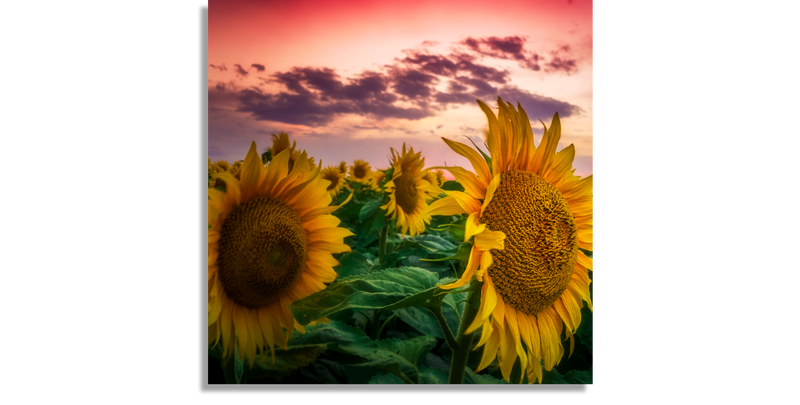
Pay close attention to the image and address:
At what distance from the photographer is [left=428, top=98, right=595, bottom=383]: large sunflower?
1137 mm

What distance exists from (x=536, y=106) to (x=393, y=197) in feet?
4.63

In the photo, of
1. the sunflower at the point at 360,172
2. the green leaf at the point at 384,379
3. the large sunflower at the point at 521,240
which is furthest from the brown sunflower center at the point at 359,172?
the large sunflower at the point at 521,240

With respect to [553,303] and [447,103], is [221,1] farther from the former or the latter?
[553,303]

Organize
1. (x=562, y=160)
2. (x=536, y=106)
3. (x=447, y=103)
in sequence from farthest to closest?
(x=447, y=103) < (x=536, y=106) < (x=562, y=160)

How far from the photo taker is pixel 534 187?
4.16 ft

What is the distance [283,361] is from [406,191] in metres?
1.66

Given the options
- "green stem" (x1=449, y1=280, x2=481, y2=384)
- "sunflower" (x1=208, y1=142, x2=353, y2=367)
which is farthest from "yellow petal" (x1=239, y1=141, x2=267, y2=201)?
"green stem" (x1=449, y1=280, x2=481, y2=384)

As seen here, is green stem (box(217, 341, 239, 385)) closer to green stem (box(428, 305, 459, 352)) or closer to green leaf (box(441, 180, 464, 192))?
green stem (box(428, 305, 459, 352))

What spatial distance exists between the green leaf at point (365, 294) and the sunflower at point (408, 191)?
4.93 feet

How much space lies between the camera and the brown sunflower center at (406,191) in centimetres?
285

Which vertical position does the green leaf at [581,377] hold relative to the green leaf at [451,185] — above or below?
below

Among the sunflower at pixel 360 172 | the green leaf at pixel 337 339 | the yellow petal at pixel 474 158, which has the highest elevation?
the sunflower at pixel 360 172

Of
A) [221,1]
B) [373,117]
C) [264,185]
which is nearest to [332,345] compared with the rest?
[264,185]

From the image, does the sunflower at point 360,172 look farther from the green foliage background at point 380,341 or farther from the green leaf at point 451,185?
the green leaf at point 451,185
